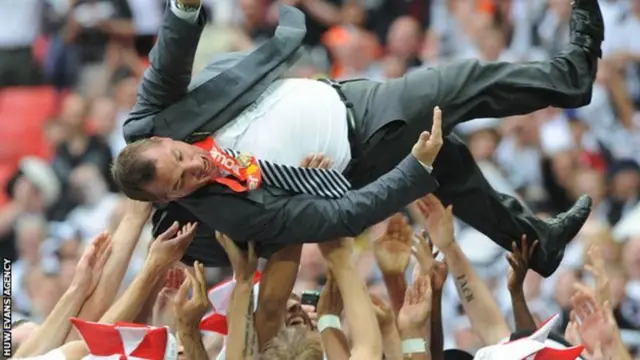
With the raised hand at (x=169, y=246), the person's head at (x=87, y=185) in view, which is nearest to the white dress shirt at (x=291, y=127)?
the raised hand at (x=169, y=246)

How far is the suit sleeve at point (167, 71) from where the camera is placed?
4.27 metres

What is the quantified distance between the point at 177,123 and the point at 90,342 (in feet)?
2.26

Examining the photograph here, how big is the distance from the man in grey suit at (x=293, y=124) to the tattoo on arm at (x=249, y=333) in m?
0.21

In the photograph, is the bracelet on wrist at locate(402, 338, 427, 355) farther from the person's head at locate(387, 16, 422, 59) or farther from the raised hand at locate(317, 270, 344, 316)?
the person's head at locate(387, 16, 422, 59)

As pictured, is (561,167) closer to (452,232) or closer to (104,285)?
(452,232)

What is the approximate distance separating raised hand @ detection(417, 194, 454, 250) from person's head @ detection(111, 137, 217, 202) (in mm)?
1047

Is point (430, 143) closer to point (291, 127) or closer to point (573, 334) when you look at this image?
point (291, 127)

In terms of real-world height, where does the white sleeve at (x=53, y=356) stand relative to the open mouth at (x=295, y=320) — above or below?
above

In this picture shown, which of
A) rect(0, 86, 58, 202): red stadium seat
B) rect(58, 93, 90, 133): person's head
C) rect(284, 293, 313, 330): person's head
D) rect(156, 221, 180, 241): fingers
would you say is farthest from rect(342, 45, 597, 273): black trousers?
rect(0, 86, 58, 202): red stadium seat

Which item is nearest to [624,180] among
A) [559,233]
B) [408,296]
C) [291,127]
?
[559,233]

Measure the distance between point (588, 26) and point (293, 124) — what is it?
1.06 m

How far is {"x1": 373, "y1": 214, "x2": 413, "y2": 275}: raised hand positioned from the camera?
16.0ft

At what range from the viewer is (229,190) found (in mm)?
4324

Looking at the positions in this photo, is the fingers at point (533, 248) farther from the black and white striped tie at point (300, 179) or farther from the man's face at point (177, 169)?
the man's face at point (177, 169)
